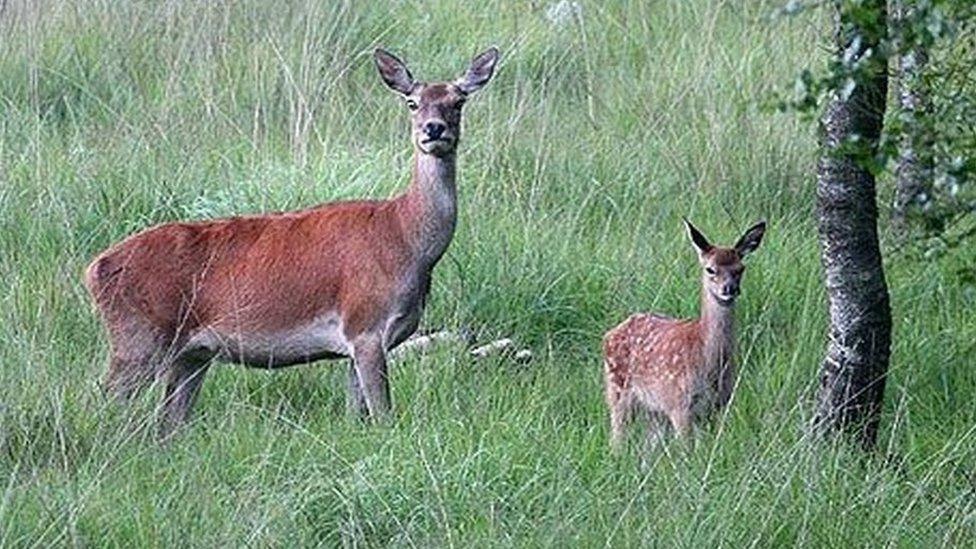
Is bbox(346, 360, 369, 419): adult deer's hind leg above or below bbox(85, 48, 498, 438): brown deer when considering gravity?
below

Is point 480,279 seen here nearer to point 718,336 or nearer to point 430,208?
point 430,208

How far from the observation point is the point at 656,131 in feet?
37.1

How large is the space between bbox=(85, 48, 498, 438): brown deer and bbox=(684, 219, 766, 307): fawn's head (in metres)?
1.01

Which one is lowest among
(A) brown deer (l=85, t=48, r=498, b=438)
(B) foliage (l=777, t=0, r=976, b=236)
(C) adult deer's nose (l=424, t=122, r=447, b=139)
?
(A) brown deer (l=85, t=48, r=498, b=438)

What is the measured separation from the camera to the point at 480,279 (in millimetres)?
9625

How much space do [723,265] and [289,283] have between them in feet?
5.18

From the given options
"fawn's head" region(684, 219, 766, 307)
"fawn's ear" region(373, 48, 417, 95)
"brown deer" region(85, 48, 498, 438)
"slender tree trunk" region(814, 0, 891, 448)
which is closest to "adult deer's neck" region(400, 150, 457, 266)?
"brown deer" region(85, 48, 498, 438)

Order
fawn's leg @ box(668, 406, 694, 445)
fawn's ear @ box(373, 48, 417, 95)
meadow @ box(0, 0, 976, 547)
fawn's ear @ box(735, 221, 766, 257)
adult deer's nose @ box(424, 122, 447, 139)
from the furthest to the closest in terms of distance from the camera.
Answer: fawn's ear @ box(373, 48, 417, 95)
adult deer's nose @ box(424, 122, 447, 139)
fawn's ear @ box(735, 221, 766, 257)
fawn's leg @ box(668, 406, 694, 445)
meadow @ box(0, 0, 976, 547)

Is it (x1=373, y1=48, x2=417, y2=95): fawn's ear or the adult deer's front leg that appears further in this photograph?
(x1=373, y1=48, x2=417, y2=95): fawn's ear

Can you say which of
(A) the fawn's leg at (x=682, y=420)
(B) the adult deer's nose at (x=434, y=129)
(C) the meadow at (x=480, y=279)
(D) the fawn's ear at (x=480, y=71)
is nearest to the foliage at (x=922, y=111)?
(C) the meadow at (x=480, y=279)

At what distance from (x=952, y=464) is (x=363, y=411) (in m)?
2.05

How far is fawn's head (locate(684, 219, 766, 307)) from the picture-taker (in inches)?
332

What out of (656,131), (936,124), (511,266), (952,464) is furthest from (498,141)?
(936,124)

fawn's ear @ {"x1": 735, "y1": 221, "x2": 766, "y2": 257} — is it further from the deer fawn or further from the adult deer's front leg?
the adult deer's front leg
